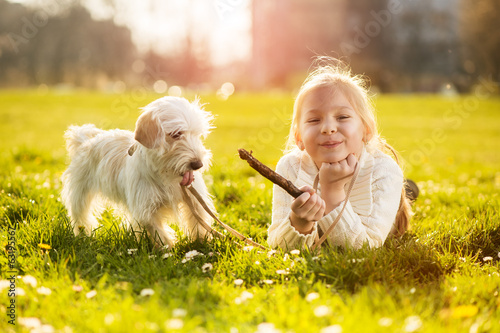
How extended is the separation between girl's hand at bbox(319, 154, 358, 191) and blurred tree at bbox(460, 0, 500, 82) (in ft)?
85.1

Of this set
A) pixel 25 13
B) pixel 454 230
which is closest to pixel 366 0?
pixel 25 13

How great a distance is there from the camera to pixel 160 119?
11.1 feet

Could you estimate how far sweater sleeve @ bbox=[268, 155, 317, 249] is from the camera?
133 inches

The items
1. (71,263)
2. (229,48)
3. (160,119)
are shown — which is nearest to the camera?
(71,263)

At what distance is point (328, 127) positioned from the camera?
3.35 metres

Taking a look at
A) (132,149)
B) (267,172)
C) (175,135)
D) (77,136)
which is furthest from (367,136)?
(77,136)

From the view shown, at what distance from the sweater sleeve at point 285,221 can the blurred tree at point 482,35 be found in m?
25.7

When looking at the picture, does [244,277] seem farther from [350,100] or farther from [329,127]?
[350,100]

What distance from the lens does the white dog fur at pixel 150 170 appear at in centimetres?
337

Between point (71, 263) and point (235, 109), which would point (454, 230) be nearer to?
point (71, 263)

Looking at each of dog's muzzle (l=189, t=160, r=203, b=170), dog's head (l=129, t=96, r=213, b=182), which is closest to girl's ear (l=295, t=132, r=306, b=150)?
dog's head (l=129, t=96, r=213, b=182)

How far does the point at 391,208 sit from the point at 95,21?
37635 mm

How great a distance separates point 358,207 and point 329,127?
70 centimetres

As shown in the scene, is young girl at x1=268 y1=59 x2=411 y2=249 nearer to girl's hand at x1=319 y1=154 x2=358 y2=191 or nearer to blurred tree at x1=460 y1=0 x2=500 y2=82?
girl's hand at x1=319 y1=154 x2=358 y2=191
